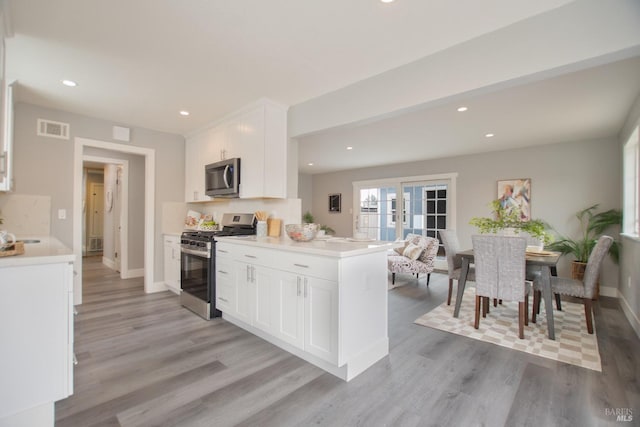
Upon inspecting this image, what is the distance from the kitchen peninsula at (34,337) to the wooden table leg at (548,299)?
12.1ft

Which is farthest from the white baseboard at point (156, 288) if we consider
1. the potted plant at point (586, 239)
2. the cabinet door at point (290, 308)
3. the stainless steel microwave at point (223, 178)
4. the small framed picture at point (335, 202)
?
the potted plant at point (586, 239)

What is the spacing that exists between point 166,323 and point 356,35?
3.20 meters

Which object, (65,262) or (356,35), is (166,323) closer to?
(65,262)

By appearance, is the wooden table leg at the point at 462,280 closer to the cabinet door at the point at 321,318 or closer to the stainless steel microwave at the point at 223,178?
the cabinet door at the point at 321,318

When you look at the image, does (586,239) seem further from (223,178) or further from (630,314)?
(223,178)

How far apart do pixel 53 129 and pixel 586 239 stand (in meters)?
7.55

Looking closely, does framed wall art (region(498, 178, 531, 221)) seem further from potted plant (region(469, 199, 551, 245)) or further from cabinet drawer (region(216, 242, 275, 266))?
cabinet drawer (region(216, 242, 275, 266))

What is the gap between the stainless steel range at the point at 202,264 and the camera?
319 centimetres

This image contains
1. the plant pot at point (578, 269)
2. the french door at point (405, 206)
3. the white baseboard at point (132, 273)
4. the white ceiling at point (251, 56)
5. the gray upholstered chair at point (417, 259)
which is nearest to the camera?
the white ceiling at point (251, 56)

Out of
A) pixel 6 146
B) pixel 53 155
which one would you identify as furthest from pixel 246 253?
pixel 53 155

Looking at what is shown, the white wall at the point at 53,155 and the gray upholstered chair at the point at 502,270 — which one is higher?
the white wall at the point at 53,155

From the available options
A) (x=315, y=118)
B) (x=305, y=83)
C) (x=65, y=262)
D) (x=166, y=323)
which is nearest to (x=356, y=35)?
(x=305, y=83)

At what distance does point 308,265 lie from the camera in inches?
85.2

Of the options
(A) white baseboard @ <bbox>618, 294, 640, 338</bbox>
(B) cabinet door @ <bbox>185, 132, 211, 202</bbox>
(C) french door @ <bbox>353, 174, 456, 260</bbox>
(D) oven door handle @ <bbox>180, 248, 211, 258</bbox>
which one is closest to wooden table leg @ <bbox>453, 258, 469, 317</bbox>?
(A) white baseboard @ <bbox>618, 294, 640, 338</bbox>
